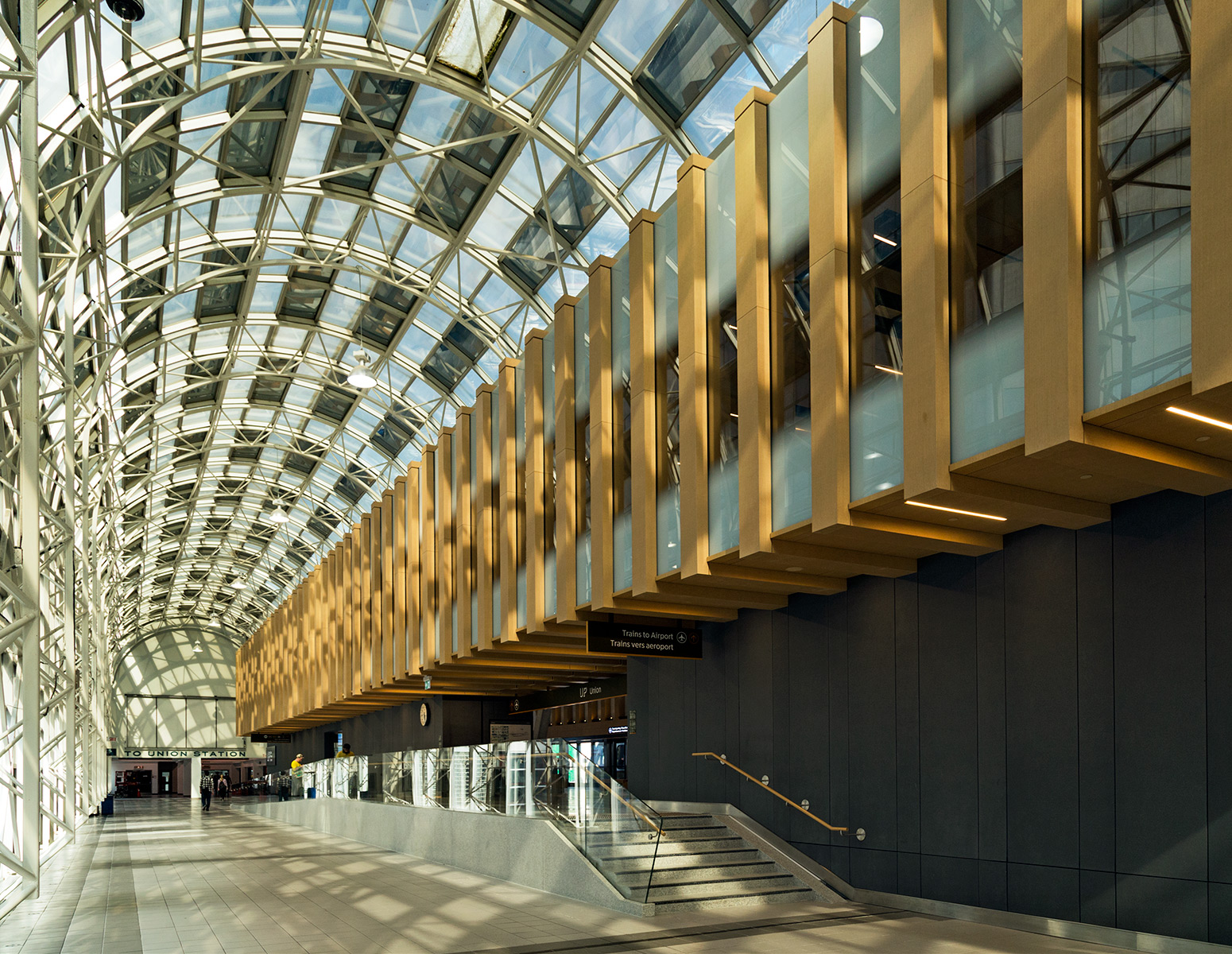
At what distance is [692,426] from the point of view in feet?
45.6

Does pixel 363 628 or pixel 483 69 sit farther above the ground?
pixel 483 69

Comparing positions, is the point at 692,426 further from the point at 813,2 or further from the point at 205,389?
the point at 205,389

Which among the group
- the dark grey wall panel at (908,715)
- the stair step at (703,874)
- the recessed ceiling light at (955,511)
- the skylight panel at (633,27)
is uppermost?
the skylight panel at (633,27)

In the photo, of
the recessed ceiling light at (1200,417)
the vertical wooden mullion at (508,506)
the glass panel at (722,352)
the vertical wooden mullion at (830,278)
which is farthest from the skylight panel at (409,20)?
the recessed ceiling light at (1200,417)

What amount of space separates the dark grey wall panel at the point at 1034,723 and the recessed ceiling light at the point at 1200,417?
1.55 m

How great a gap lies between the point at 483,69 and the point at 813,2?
644cm

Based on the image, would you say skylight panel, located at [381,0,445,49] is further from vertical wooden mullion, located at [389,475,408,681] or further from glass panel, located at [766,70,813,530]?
vertical wooden mullion, located at [389,475,408,681]

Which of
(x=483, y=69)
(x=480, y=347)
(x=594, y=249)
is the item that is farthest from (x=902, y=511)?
(x=480, y=347)

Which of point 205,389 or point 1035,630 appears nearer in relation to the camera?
point 1035,630

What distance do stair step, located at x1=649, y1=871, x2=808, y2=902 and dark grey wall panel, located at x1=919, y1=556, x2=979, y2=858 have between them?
7.44 feet

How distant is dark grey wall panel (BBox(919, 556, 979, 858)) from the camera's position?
11586 millimetres

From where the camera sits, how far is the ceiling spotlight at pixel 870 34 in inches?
442

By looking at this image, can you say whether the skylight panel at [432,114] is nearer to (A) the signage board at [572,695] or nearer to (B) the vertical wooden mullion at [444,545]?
(B) the vertical wooden mullion at [444,545]

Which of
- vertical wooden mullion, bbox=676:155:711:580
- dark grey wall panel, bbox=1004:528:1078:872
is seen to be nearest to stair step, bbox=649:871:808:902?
dark grey wall panel, bbox=1004:528:1078:872
